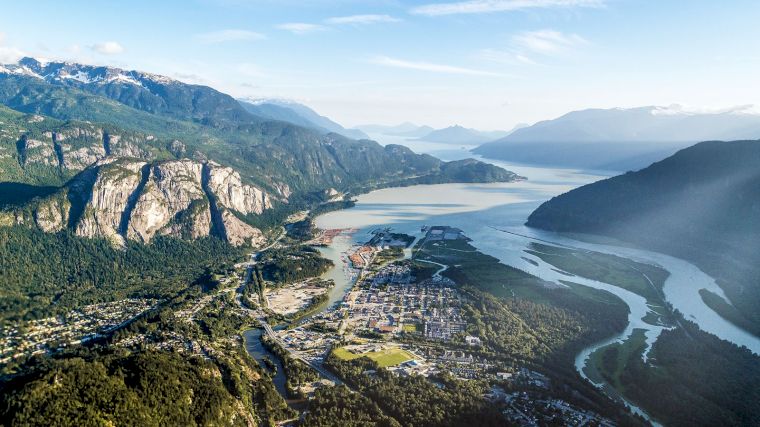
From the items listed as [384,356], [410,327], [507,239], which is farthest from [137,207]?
[507,239]

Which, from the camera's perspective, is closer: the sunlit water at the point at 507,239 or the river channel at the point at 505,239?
the sunlit water at the point at 507,239

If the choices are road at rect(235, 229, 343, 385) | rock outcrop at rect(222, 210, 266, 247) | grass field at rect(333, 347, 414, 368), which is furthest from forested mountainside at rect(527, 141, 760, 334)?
rock outcrop at rect(222, 210, 266, 247)

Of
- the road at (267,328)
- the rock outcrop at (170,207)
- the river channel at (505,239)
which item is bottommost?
the road at (267,328)

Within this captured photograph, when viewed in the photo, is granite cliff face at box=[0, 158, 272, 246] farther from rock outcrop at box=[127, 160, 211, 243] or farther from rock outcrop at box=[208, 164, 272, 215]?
rock outcrop at box=[208, 164, 272, 215]

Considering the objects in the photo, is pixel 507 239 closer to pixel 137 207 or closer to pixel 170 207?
pixel 170 207

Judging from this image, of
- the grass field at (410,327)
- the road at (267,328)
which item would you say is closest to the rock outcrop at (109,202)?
the road at (267,328)

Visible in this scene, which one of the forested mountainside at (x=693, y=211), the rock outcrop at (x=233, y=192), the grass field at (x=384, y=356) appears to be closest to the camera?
the grass field at (x=384, y=356)

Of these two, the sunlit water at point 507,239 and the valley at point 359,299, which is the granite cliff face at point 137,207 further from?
the sunlit water at point 507,239
